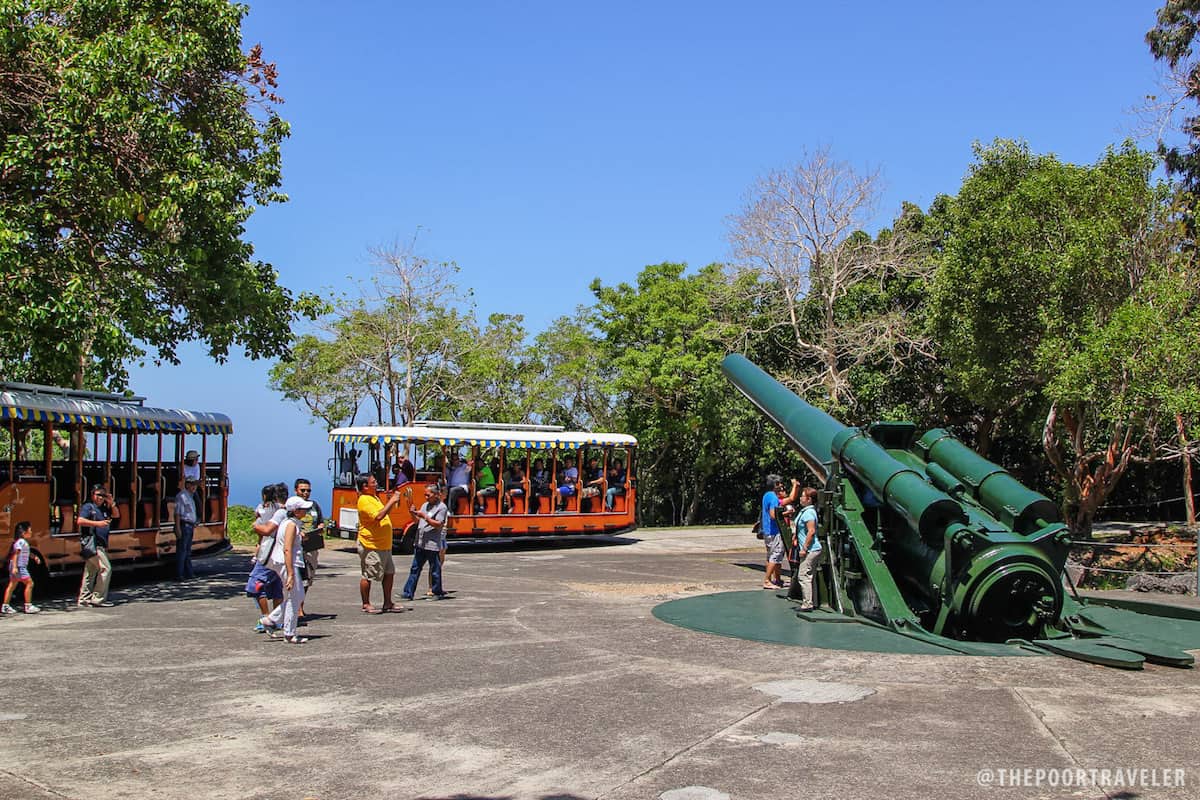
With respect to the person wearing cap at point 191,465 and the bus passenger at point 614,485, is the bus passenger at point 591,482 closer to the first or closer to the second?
the bus passenger at point 614,485

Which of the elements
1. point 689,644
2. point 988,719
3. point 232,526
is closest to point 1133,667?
point 988,719

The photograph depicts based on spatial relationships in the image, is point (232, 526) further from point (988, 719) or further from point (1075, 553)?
point (988, 719)

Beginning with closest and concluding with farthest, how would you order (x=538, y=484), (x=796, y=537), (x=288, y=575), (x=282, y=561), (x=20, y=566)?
1. (x=288, y=575)
2. (x=282, y=561)
3. (x=20, y=566)
4. (x=796, y=537)
5. (x=538, y=484)

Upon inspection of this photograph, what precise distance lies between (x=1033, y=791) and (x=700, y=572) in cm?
1146

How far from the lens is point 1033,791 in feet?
18.0

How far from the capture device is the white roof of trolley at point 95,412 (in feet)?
41.8

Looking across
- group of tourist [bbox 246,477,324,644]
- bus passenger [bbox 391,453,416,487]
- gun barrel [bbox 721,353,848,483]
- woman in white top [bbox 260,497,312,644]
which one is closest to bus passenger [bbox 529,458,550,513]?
bus passenger [bbox 391,453,416,487]

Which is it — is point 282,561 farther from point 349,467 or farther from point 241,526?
point 241,526

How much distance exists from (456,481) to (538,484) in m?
1.98

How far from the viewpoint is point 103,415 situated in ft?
47.0

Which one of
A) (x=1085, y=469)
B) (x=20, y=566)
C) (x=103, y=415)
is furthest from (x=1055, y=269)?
(x=20, y=566)

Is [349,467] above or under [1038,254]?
under

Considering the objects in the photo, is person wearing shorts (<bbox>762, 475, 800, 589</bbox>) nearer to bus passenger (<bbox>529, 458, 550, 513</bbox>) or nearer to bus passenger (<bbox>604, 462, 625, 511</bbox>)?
bus passenger (<bbox>529, 458, 550, 513</bbox>)

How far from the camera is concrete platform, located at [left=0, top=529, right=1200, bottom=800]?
561cm
